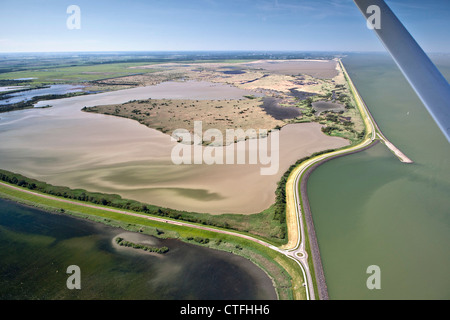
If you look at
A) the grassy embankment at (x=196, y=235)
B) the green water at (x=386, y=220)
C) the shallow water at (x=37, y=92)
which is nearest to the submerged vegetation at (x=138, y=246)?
the grassy embankment at (x=196, y=235)

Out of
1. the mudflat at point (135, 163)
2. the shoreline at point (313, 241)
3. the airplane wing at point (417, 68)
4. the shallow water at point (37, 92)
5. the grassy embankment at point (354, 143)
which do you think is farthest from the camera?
the shallow water at point (37, 92)

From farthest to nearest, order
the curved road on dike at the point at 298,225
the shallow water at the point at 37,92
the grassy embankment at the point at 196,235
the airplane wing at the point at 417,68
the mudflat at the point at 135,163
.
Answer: the shallow water at the point at 37,92 → the mudflat at the point at 135,163 → the curved road on dike at the point at 298,225 → the grassy embankment at the point at 196,235 → the airplane wing at the point at 417,68

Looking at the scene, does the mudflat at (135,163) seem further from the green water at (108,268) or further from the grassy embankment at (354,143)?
the green water at (108,268)

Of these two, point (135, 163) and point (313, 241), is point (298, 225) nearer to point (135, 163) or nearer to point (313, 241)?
point (313, 241)

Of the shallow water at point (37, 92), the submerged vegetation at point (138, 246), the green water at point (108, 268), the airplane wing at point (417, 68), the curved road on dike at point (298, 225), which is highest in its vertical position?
the shallow water at point (37, 92)

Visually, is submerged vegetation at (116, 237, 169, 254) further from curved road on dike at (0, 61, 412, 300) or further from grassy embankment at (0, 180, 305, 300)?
curved road on dike at (0, 61, 412, 300)

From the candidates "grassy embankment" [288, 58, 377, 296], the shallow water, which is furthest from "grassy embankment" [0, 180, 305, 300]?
the shallow water

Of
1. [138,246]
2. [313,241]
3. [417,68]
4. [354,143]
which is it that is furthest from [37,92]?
[417,68]
